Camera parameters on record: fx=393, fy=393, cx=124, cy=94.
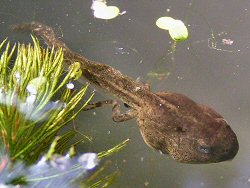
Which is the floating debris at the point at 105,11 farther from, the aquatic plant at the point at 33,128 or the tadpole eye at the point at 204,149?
the tadpole eye at the point at 204,149

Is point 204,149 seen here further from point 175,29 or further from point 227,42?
point 227,42

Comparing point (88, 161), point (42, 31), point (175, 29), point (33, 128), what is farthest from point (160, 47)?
point (33, 128)

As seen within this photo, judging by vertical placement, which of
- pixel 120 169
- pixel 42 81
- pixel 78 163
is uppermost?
pixel 42 81

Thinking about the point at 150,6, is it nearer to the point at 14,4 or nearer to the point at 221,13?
the point at 221,13

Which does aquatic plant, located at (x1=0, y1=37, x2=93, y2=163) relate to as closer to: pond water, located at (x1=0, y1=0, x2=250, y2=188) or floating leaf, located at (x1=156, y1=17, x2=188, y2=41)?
pond water, located at (x1=0, y1=0, x2=250, y2=188)

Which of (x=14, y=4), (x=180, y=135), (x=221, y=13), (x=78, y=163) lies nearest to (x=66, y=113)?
(x=78, y=163)

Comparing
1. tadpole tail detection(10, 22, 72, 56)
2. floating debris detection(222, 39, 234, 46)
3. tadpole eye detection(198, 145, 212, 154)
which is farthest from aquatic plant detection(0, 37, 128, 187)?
floating debris detection(222, 39, 234, 46)

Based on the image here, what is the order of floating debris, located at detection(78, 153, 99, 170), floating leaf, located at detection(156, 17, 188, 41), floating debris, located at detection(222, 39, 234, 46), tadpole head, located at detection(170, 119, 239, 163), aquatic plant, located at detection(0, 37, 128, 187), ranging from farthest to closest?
floating debris, located at detection(222, 39, 234, 46) → floating leaf, located at detection(156, 17, 188, 41) → tadpole head, located at detection(170, 119, 239, 163) → floating debris, located at detection(78, 153, 99, 170) → aquatic plant, located at detection(0, 37, 128, 187)
